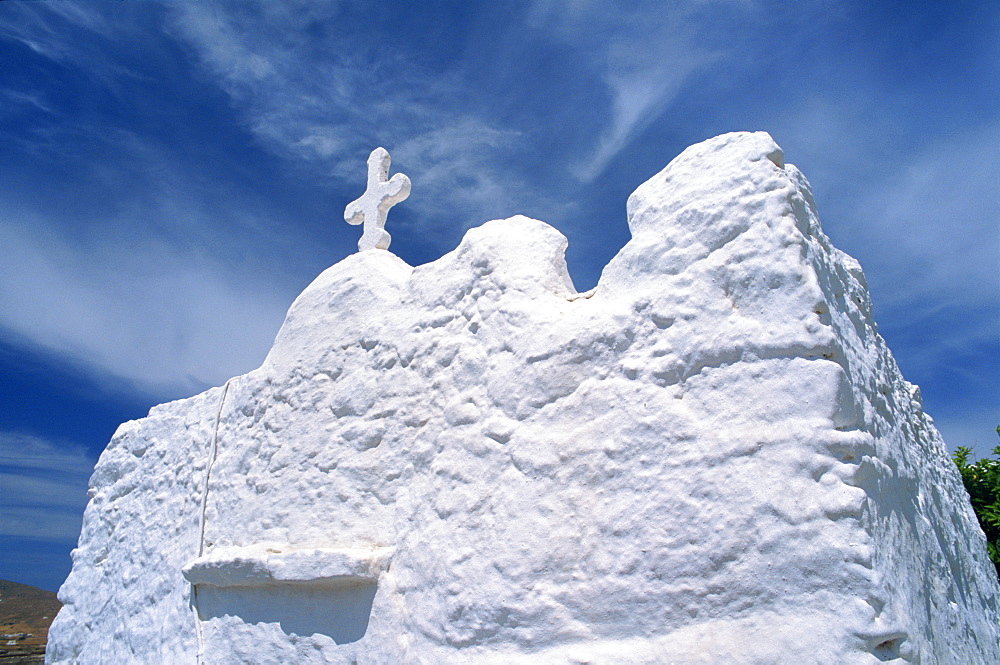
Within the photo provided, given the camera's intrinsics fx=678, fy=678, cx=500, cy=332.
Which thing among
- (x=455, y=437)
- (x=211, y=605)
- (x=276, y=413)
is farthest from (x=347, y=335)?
(x=211, y=605)

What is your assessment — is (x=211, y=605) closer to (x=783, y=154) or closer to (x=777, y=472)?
(x=777, y=472)

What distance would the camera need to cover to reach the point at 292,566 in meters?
3.62

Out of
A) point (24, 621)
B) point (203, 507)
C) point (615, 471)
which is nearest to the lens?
point (615, 471)

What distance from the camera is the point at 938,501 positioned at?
3.48 m

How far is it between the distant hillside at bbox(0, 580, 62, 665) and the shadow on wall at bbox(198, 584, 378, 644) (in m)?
7.52

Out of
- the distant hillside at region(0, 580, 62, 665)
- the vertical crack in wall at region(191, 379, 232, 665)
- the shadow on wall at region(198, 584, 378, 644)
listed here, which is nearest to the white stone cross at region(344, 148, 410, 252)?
the vertical crack in wall at region(191, 379, 232, 665)

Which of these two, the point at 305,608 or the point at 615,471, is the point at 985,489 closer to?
the point at 615,471

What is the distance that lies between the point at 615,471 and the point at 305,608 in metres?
1.98

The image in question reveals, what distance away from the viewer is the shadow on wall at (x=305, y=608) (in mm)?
3457

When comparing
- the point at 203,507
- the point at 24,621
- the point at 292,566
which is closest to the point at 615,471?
the point at 292,566

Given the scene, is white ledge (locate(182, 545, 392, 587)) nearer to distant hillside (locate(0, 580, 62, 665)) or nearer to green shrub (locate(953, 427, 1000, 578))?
green shrub (locate(953, 427, 1000, 578))

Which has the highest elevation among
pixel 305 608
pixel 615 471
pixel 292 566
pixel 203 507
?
pixel 203 507

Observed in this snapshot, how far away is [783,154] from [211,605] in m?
4.22

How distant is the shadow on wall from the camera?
3457 millimetres
